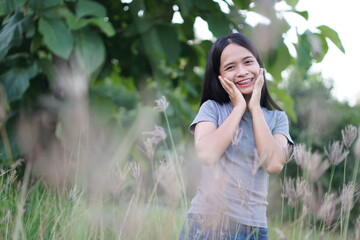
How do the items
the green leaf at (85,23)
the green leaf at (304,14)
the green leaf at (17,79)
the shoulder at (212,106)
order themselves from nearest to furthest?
1. the shoulder at (212,106)
2. the green leaf at (85,23)
3. the green leaf at (17,79)
4. the green leaf at (304,14)

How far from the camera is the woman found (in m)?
1.54

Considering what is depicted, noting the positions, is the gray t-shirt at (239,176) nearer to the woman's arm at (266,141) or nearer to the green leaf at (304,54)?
the woman's arm at (266,141)

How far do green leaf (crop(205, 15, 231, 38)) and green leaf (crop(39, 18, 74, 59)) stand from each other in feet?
2.52

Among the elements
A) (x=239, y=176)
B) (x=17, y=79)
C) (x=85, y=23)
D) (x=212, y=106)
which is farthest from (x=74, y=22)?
(x=239, y=176)

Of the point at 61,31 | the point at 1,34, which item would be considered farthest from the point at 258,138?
the point at 1,34

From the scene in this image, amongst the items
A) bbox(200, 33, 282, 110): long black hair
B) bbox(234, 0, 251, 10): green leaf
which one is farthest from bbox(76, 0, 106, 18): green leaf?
bbox(200, 33, 282, 110): long black hair

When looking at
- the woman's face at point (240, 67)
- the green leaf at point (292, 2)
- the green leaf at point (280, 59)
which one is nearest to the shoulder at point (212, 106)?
the woman's face at point (240, 67)

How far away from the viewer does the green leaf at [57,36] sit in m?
2.42

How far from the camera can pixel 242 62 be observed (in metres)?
1.74

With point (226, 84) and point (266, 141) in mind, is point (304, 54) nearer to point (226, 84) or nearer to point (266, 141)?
point (226, 84)

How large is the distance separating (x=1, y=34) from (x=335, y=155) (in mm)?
1781

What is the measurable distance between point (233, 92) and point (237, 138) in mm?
149

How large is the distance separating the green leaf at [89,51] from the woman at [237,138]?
81cm

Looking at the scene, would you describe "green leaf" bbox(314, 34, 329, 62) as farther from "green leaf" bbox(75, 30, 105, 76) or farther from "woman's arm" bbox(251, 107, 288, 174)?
"woman's arm" bbox(251, 107, 288, 174)
